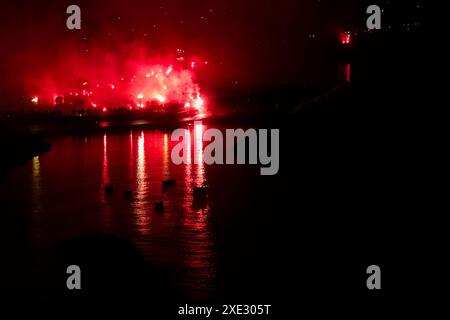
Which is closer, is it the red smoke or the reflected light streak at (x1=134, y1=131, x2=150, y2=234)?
the reflected light streak at (x1=134, y1=131, x2=150, y2=234)

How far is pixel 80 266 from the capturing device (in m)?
11.5

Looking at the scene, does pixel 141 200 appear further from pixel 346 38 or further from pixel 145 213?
pixel 346 38

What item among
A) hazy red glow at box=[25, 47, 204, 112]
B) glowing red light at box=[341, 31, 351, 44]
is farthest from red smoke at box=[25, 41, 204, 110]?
glowing red light at box=[341, 31, 351, 44]

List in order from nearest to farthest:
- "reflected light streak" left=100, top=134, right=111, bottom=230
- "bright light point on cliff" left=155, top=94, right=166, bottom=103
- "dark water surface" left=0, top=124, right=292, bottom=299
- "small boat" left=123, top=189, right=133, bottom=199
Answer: "dark water surface" left=0, top=124, right=292, bottom=299 → "reflected light streak" left=100, top=134, right=111, bottom=230 → "small boat" left=123, top=189, right=133, bottom=199 → "bright light point on cliff" left=155, top=94, right=166, bottom=103

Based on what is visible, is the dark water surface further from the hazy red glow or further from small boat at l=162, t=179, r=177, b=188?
the hazy red glow

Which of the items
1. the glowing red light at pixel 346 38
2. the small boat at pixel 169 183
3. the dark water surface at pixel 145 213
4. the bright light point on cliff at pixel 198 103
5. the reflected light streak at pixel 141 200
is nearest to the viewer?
the dark water surface at pixel 145 213

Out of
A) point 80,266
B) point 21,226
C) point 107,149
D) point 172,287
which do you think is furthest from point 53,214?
point 107,149

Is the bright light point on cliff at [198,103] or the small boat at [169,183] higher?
the bright light point on cliff at [198,103]

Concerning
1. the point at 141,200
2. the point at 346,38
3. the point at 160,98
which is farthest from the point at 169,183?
the point at 160,98

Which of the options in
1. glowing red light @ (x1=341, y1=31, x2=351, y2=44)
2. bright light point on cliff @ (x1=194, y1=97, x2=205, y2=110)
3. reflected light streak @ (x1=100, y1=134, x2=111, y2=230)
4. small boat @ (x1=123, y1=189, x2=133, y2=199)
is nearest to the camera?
reflected light streak @ (x1=100, y1=134, x2=111, y2=230)

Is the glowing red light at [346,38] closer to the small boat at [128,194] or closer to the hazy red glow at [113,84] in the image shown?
the small boat at [128,194]

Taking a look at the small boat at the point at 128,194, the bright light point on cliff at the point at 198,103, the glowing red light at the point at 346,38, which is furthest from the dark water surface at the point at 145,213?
the bright light point on cliff at the point at 198,103

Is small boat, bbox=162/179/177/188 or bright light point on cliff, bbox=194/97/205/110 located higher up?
bright light point on cliff, bbox=194/97/205/110
